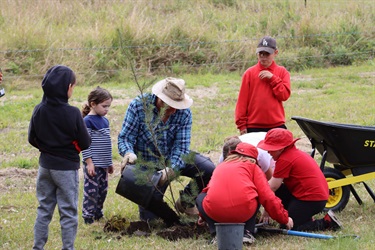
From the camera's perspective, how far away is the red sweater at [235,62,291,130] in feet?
22.4

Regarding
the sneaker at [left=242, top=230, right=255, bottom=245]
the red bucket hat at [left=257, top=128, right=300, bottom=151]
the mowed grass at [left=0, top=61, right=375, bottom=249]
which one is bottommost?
the mowed grass at [left=0, top=61, right=375, bottom=249]

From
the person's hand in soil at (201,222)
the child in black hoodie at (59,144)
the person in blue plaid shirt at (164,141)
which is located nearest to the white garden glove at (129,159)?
the person in blue plaid shirt at (164,141)

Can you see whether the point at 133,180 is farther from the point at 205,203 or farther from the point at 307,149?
the point at 307,149

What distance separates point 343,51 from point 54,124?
476 inches

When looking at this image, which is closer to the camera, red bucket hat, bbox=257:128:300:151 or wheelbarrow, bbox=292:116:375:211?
red bucket hat, bbox=257:128:300:151

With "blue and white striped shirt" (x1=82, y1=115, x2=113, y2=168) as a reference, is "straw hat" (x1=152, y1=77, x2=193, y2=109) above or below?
above

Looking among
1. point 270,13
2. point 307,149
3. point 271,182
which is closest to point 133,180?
point 271,182

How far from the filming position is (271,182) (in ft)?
18.9

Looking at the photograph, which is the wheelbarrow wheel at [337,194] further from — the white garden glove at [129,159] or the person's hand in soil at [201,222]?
the white garden glove at [129,159]

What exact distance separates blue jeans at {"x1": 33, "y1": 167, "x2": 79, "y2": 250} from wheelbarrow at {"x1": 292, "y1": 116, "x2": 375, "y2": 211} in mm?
2172

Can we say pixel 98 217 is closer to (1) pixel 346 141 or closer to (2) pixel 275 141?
(2) pixel 275 141

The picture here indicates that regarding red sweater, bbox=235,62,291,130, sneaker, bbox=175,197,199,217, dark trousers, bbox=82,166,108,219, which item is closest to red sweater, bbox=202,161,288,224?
sneaker, bbox=175,197,199,217

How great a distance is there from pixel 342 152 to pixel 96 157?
2.19m

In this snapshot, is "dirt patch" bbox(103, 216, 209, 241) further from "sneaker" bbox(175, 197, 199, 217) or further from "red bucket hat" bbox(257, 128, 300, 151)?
"red bucket hat" bbox(257, 128, 300, 151)
